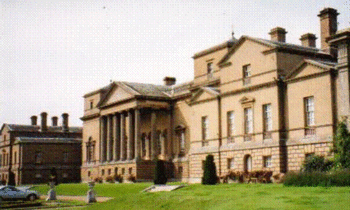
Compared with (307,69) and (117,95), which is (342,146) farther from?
(117,95)

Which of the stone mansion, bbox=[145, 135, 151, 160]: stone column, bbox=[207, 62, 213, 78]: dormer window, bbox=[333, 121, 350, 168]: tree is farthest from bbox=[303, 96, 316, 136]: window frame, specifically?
bbox=[145, 135, 151, 160]: stone column

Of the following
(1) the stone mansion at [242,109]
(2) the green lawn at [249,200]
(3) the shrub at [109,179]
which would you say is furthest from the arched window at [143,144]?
(2) the green lawn at [249,200]

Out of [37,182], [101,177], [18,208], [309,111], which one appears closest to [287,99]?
[309,111]

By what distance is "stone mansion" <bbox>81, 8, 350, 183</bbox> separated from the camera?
37469 millimetres

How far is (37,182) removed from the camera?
85.6 metres

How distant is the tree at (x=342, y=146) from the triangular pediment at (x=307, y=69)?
15.1 ft

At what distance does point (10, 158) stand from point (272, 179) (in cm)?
6188

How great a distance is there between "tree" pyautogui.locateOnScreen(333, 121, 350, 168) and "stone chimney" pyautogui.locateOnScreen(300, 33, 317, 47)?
17523 mm

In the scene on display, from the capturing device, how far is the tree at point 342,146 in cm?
3331

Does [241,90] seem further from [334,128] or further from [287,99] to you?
[334,128]

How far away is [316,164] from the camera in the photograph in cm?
3562

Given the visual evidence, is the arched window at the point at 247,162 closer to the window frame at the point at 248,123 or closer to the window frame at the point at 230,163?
the window frame at the point at 248,123

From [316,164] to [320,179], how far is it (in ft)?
27.9

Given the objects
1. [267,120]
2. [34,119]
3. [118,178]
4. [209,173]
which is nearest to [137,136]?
[118,178]
